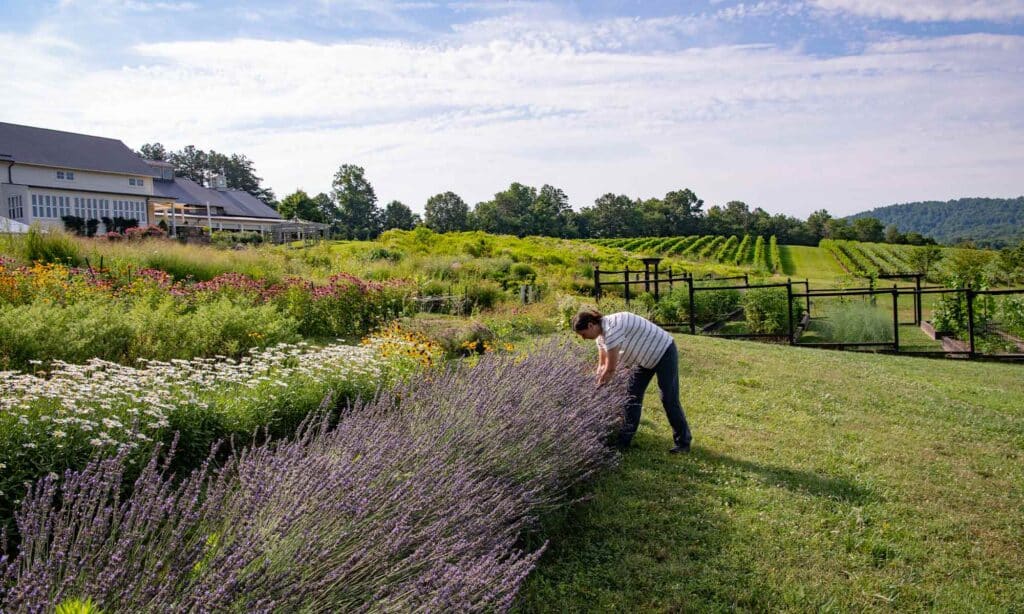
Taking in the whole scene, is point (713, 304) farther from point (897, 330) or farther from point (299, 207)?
point (299, 207)

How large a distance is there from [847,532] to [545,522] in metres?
1.93

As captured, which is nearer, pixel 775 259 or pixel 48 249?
pixel 48 249

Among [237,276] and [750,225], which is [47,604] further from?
[750,225]

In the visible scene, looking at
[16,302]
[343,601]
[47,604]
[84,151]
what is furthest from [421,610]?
[84,151]

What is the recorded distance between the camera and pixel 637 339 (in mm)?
5480

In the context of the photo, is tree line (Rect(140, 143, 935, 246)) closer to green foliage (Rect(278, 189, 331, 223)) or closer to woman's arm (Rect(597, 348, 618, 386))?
green foliage (Rect(278, 189, 331, 223))

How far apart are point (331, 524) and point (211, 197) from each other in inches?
2340

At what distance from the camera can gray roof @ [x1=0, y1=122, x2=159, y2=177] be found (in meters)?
36.5

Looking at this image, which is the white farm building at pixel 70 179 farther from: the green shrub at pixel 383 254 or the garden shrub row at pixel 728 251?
the garden shrub row at pixel 728 251

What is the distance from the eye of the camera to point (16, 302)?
766 cm

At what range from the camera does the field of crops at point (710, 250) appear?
162 ft

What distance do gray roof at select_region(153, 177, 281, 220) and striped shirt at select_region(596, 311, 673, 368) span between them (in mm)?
51820

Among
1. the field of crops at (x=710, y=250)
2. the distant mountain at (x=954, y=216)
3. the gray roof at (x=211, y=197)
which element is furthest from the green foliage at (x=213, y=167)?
the distant mountain at (x=954, y=216)

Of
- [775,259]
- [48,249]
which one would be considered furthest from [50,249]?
[775,259]
